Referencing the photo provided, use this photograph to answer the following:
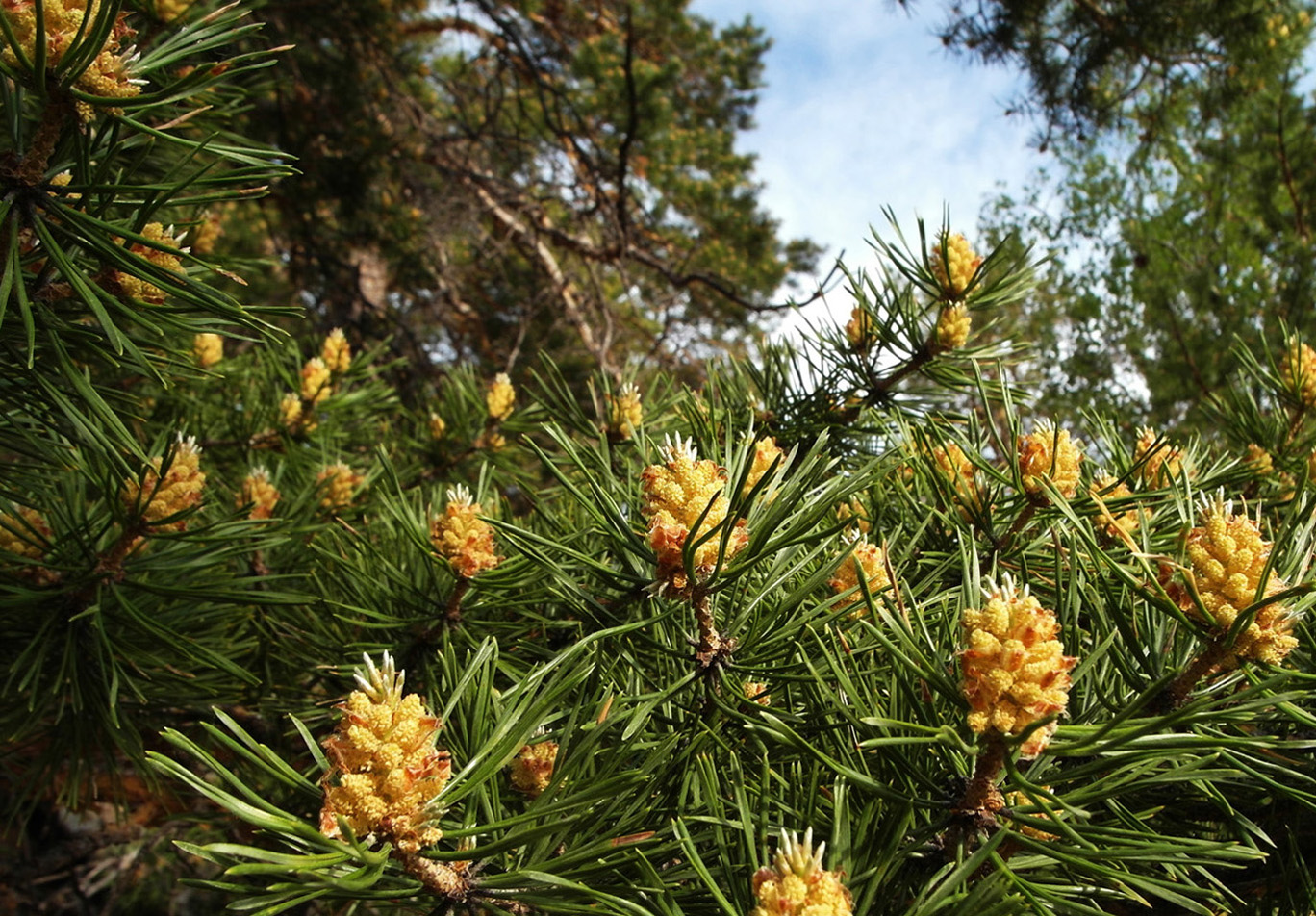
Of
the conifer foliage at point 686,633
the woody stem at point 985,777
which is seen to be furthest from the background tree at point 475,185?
the woody stem at point 985,777

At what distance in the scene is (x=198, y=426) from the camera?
1.32m

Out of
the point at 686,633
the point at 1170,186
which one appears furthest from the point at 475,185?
the point at 1170,186

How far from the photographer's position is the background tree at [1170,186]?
8.80 ft

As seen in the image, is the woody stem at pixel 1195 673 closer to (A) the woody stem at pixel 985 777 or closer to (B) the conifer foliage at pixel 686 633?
(B) the conifer foliage at pixel 686 633

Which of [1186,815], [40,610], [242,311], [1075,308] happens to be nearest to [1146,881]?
[1186,815]

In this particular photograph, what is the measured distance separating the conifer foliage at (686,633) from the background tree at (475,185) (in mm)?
1004

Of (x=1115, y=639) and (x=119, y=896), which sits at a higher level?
(x=1115, y=639)

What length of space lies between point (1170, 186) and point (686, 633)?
687cm

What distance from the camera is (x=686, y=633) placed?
589mm

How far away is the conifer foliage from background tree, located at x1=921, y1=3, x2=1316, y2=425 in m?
0.47

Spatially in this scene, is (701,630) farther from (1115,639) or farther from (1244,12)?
(1244,12)

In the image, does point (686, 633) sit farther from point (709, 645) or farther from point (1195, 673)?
point (1195, 673)

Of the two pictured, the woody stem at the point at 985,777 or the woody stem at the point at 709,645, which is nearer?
the woody stem at the point at 985,777

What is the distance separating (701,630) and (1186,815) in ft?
1.21
